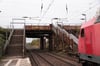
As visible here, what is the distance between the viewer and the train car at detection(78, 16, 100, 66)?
53.6 ft

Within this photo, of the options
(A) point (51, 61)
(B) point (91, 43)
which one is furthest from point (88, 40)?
(A) point (51, 61)

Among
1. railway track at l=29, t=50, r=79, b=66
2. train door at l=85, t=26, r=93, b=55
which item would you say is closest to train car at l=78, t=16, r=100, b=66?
train door at l=85, t=26, r=93, b=55

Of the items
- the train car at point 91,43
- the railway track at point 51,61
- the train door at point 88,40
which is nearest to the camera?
the train car at point 91,43

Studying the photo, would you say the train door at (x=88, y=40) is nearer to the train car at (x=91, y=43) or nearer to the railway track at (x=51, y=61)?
the train car at (x=91, y=43)

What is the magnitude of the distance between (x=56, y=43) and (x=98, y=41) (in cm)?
5138

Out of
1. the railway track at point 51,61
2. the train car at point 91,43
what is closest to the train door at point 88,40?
the train car at point 91,43

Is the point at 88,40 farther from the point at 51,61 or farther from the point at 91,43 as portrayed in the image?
the point at 51,61

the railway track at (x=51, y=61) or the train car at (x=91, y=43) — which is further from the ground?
the train car at (x=91, y=43)

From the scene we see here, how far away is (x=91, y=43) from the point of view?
17406 mm

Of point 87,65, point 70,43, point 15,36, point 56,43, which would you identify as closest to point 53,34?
point 56,43

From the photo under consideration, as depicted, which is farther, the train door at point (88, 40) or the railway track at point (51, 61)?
the railway track at point (51, 61)

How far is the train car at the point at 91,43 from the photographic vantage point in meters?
16.3

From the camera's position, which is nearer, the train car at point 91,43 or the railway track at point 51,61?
the train car at point 91,43

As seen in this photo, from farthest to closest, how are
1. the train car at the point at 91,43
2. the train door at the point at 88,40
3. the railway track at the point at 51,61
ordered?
the railway track at the point at 51,61
the train door at the point at 88,40
the train car at the point at 91,43
